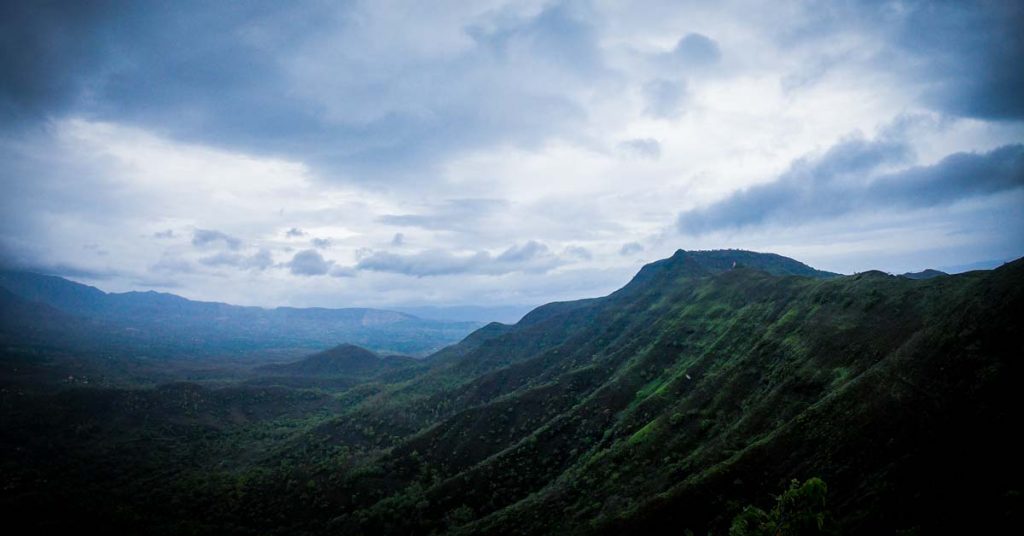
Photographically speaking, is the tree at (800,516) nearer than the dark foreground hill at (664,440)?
Yes

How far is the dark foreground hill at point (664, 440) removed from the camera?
29.8 metres

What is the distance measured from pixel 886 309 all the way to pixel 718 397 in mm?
24492

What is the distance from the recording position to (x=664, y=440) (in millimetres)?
54312

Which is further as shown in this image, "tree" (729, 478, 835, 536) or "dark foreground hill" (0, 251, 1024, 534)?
"dark foreground hill" (0, 251, 1024, 534)

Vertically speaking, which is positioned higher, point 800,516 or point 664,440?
point 800,516

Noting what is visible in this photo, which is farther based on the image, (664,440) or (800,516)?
(664,440)

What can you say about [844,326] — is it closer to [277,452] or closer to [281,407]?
[277,452]

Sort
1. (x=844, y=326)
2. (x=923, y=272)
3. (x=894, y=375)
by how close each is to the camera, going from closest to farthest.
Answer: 1. (x=894, y=375)
2. (x=844, y=326)
3. (x=923, y=272)

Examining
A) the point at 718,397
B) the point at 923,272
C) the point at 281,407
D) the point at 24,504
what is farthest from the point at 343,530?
the point at 923,272

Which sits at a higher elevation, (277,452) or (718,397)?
(718,397)

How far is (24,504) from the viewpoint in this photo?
65.7 m

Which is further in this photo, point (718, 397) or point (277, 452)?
point (277, 452)

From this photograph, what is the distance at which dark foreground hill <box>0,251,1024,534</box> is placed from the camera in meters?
29.8

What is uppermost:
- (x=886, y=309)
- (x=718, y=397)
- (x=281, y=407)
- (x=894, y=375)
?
(x=886, y=309)
